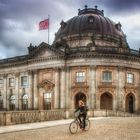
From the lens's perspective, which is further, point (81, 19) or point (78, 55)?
point (81, 19)

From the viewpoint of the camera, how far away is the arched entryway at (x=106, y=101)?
2072 inches

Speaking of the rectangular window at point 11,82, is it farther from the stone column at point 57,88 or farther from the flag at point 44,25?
the flag at point 44,25

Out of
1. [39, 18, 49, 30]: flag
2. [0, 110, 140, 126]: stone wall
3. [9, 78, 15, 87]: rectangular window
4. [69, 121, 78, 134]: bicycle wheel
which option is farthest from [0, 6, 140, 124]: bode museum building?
[69, 121, 78, 134]: bicycle wheel

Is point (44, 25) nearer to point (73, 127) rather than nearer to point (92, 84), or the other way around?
point (92, 84)

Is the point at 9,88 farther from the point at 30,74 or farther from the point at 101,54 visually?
the point at 101,54

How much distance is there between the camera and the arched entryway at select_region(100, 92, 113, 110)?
173 feet

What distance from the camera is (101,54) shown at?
52156mm

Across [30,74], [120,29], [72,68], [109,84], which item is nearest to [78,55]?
[72,68]

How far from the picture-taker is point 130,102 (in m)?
55.2

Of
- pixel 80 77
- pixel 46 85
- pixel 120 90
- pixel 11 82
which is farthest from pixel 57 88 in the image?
pixel 11 82

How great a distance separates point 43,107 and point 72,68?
27.3 ft

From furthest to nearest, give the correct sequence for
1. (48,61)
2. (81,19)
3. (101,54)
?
(81,19) < (48,61) < (101,54)

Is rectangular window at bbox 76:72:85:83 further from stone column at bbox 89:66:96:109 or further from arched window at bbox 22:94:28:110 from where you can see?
arched window at bbox 22:94:28:110

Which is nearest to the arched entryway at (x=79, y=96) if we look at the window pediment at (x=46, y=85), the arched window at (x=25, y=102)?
the window pediment at (x=46, y=85)
